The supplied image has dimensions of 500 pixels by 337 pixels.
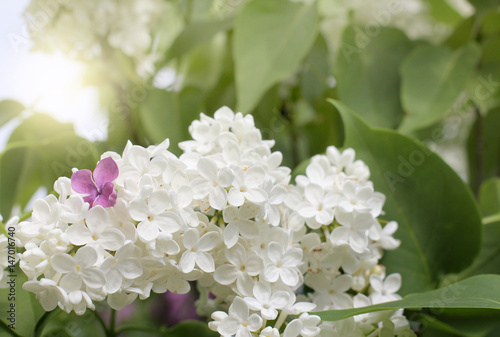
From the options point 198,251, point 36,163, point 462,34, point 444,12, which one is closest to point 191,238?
point 198,251

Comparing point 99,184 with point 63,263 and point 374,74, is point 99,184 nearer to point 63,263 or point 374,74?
point 63,263

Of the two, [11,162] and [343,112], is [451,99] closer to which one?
[343,112]

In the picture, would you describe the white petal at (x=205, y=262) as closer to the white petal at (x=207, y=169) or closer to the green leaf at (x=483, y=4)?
the white petal at (x=207, y=169)

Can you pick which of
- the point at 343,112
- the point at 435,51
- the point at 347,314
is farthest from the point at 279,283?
the point at 435,51

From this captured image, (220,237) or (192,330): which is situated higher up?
(220,237)

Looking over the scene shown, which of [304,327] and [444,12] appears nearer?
[304,327]

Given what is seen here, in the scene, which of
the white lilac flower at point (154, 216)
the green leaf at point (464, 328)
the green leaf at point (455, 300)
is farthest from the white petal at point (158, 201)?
the green leaf at point (464, 328)

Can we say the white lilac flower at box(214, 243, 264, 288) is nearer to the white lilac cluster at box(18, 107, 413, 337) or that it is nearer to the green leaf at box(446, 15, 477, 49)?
the white lilac cluster at box(18, 107, 413, 337)
